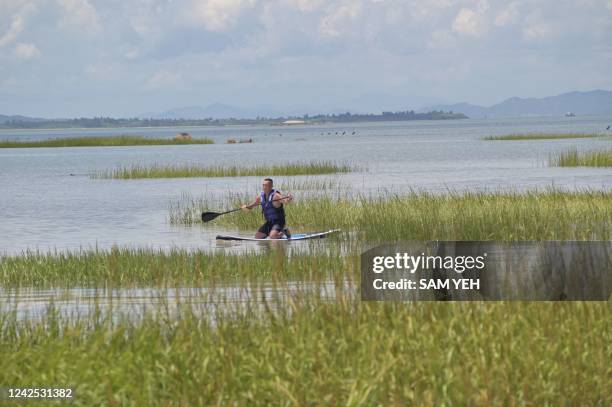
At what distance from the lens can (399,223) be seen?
74.4 ft

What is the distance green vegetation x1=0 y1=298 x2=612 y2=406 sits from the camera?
870 cm

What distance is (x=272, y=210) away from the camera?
2364 cm

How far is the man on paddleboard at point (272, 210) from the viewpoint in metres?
23.0

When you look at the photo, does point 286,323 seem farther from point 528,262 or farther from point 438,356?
point 528,262

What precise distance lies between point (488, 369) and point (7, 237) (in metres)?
24.0

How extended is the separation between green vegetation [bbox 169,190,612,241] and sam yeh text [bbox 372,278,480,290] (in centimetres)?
629

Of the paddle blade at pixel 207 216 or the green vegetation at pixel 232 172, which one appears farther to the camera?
the green vegetation at pixel 232 172

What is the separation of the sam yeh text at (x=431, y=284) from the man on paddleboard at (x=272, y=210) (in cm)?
1077

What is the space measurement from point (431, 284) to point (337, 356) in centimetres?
265

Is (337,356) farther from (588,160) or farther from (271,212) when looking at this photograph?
(588,160)

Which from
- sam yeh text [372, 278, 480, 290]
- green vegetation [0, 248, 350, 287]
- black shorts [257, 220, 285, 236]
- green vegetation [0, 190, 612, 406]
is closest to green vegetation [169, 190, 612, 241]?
black shorts [257, 220, 285, 236]

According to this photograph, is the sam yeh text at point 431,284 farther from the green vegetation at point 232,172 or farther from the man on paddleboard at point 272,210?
the green vegetation at point 232,172

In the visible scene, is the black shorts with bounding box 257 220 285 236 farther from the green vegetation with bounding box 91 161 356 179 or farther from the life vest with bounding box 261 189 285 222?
the green vegetation with bounding box 91 161 356 179

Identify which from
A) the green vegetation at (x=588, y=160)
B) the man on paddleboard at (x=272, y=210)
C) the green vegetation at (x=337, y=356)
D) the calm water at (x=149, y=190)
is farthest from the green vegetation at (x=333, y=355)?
the green vegetation at (x=588, y=160)
